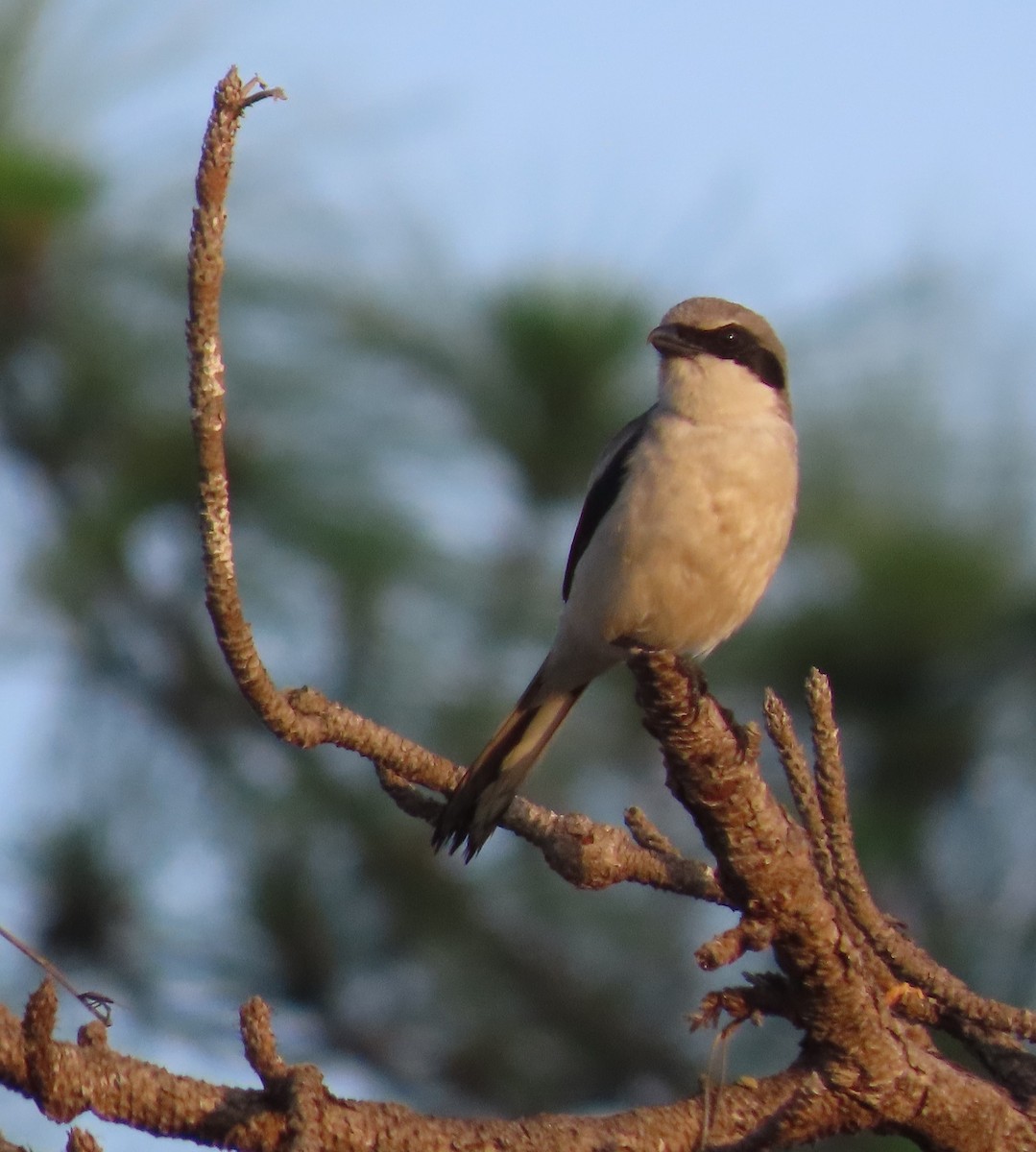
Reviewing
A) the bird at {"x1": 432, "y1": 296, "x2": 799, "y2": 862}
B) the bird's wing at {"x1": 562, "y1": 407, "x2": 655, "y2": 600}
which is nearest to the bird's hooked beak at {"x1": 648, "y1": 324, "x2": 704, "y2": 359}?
the bird at {"x1": 432, "y1": 296, "x2": 799, "y2": 862}

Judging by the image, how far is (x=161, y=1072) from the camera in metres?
2.00

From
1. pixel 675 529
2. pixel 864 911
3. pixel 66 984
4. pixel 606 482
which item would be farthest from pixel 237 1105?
pixel 606 482

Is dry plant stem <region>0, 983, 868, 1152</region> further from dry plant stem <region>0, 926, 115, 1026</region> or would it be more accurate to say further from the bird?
the bird

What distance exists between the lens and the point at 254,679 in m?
2.21

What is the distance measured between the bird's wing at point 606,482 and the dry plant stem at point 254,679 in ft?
4.46

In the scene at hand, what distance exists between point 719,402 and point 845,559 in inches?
33.4

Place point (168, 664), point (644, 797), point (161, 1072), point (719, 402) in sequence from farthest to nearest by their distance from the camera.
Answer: point (644, 797) → point (168, 664) → point (719, 402) → point (161, 1072)

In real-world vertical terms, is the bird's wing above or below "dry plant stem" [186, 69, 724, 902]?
above

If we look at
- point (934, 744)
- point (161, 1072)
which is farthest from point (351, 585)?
point (161, 1072)

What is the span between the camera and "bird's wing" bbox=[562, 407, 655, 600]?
157 inches

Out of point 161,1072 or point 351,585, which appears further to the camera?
point 351,585

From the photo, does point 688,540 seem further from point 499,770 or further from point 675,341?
point 675,341

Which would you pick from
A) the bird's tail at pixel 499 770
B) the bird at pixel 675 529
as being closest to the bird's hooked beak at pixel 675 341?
the bird at pixel 675 529

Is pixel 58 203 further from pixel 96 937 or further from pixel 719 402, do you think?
pixel 96 937
